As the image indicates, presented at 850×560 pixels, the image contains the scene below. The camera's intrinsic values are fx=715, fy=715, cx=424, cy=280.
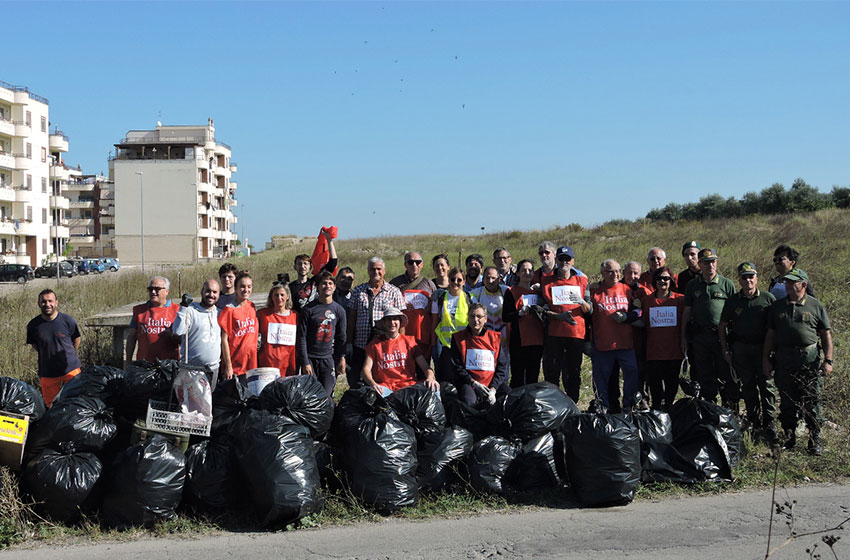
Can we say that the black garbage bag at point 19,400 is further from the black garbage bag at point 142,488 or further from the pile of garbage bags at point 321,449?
the black garbage bag at point 142,488

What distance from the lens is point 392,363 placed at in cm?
638

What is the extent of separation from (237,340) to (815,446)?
207 inches

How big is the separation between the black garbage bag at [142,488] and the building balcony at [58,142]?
70971mm

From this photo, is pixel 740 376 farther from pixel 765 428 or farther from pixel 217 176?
pixel 217 176

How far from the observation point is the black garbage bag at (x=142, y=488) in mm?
4766

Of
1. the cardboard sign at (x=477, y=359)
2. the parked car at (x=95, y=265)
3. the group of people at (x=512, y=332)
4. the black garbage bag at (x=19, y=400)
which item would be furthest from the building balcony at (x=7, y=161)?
the cardboard sign at (x=477, y=359)

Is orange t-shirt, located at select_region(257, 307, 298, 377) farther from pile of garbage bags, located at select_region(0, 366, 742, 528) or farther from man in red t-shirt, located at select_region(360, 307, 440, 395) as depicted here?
pile of garbage bags, located at select_region(0, 366, 742, 528)

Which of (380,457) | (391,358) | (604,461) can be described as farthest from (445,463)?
(391,358)

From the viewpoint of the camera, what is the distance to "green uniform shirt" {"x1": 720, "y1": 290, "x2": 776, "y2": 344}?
6.64 m

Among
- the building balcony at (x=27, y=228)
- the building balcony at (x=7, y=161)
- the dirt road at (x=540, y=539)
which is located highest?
the building balcony at (x=7, y=161)

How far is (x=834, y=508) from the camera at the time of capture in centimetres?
514

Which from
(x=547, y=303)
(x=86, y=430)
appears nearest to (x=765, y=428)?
(x=547, y=303)

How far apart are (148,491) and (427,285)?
11.3ft

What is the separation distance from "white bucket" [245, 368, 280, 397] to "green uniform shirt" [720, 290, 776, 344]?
4.21 metres
